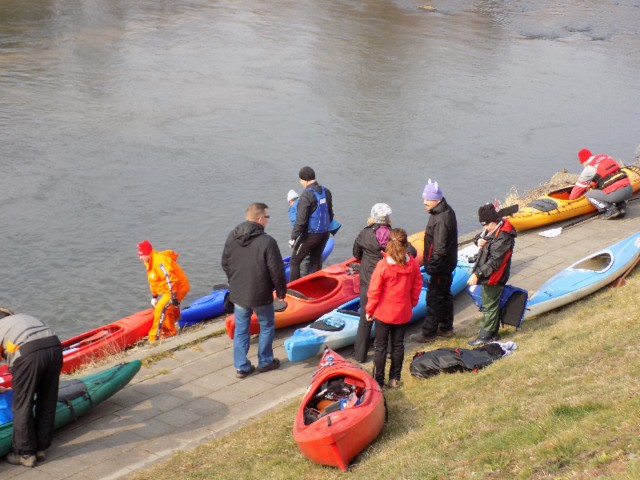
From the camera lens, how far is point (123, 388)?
8.62 meters

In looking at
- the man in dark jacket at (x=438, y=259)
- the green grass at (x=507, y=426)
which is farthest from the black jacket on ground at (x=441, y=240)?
the green grass at (x=507, y=426)

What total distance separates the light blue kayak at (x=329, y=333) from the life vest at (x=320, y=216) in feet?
4.05

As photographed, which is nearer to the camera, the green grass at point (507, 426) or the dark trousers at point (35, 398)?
the green grass at point (507, 426)

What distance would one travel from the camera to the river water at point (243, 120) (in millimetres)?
17703

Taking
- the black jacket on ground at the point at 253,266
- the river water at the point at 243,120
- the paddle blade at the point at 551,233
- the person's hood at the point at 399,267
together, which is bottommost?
the river water at the point at 243,120

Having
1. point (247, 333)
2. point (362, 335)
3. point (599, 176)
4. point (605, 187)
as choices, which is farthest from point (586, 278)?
point (599, 176)

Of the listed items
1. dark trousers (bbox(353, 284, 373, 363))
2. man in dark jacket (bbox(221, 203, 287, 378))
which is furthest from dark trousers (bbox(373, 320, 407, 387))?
man in dark jacket (bbox(221, 203, 287, 378))

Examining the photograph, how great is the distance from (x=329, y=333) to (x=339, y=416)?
274cm

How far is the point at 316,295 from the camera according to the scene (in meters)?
11.3

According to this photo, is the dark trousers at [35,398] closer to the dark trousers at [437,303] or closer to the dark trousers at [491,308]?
the dark trousers at [437,303]

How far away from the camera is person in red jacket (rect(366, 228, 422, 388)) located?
7.69m

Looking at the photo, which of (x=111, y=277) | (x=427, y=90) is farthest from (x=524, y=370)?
(x=427, y=90)

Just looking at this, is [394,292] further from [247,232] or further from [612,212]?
[612,212]

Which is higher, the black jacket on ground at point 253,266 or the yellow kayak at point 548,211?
the black jacket on ground at point 253,266
